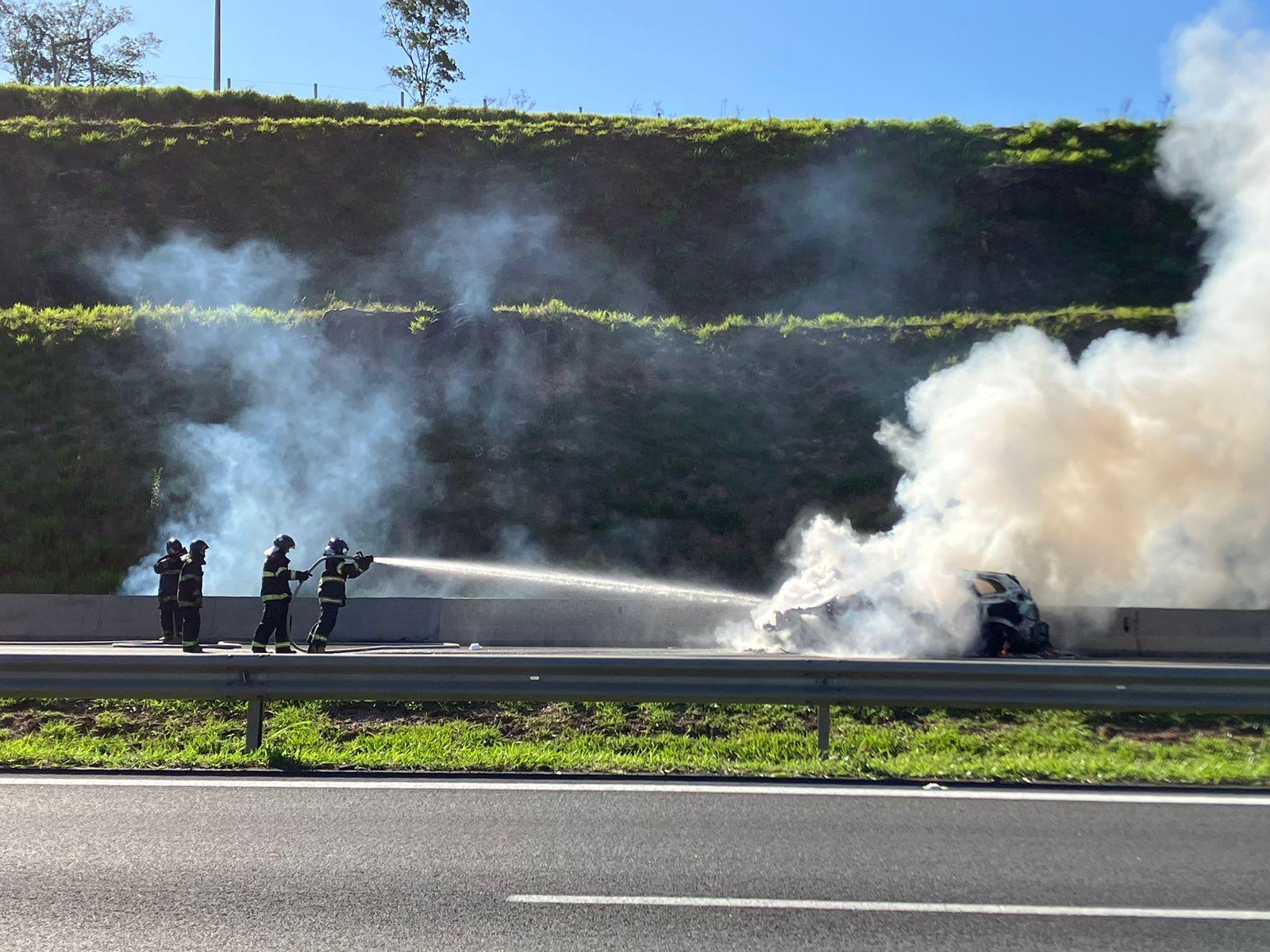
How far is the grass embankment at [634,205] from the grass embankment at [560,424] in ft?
11.5

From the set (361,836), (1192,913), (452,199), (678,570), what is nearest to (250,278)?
(452,199)

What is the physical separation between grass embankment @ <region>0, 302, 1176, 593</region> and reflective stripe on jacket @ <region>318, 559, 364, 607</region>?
8.79m

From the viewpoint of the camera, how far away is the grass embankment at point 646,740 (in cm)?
738

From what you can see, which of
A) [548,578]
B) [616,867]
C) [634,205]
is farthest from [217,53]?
[616,867]

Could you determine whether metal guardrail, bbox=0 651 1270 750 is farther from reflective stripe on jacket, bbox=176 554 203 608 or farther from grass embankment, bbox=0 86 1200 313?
grass embankment, bbox=0 86 1200 313

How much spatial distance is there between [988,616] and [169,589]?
36.6ft

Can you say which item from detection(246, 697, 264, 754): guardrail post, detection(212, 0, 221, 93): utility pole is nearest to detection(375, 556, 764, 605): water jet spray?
detection(246, 697, 264, 754): guardrail post

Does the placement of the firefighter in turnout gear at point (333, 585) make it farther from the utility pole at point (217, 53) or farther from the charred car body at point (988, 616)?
the utility pole at point (217, 53)

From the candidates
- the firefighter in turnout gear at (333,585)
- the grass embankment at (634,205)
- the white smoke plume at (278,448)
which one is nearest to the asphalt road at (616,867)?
the firefighter in turnout gear at (333,585)

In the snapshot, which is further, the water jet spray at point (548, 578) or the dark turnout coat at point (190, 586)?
the water jet spray at point (548, 578)

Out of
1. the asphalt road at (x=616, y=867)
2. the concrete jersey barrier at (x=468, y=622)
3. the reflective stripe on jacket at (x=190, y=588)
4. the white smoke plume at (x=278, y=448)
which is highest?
the white smoke plume at (x=278, y=448)

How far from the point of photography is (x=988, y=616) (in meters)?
13.5

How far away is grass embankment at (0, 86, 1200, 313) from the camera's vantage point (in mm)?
33094

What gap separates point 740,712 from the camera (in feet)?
30.2
